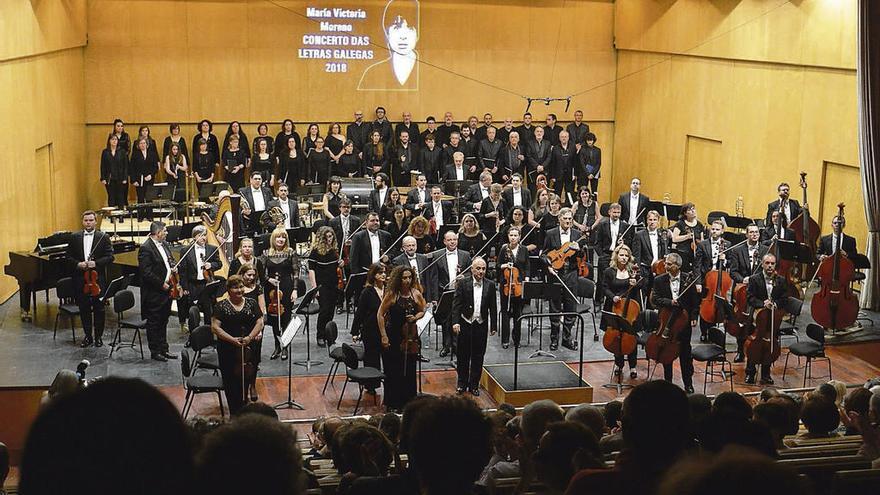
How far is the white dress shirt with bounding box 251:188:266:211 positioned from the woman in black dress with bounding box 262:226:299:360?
3530mm

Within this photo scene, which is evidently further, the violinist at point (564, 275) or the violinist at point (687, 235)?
the violinist at point (687, 235)

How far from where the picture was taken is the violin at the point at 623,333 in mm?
10445

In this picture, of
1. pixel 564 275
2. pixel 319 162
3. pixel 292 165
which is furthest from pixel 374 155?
pixel 564 275

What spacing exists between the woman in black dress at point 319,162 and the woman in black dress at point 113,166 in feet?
10.4

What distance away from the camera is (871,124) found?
1338 centimetres

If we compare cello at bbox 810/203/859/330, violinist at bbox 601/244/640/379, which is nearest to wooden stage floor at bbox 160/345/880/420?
cello at bbox 810/203/859/330

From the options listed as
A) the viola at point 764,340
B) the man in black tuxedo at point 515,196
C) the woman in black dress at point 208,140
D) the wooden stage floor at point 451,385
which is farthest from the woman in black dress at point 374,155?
the viola at point 764,340

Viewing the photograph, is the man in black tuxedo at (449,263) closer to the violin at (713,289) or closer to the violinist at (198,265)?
the violinist at (198,265)

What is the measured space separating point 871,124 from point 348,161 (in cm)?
856

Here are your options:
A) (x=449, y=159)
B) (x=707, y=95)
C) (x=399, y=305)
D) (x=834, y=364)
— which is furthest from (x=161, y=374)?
(x=707, y=95)

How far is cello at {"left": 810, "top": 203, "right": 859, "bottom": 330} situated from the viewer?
12.1 metres

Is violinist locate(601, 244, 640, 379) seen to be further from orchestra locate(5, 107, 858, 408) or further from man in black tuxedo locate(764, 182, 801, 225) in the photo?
man in black tuxedo locate(764, 182, 801, 225)

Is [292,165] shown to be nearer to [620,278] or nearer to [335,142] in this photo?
[335,142]

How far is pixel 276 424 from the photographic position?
4.97ft
